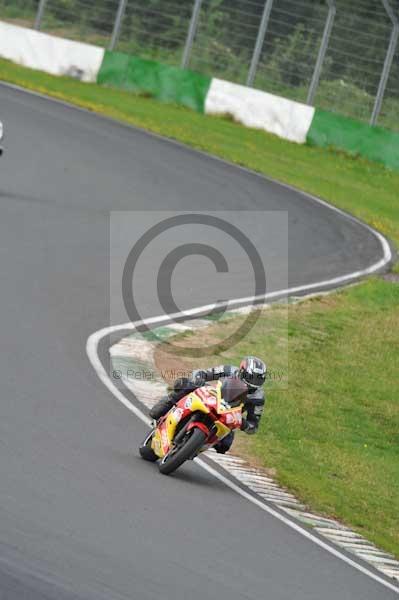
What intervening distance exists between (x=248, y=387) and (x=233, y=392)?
13 cm

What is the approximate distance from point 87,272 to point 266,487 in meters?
7.06

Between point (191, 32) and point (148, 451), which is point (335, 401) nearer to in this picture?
point (148, 451)

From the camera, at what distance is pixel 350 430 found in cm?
1429

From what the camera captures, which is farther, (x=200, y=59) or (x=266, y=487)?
(x=200, y=59)

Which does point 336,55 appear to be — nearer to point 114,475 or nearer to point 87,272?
point 87,272

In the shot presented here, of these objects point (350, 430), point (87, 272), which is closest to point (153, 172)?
point (87, 272)

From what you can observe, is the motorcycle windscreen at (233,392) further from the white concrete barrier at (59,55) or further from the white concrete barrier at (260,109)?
the white concrete barrier at (59,55)

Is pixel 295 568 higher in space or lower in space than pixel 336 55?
lower

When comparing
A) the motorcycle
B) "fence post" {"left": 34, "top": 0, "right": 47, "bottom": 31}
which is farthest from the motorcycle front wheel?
"fence post" {"left": 34, "top": 0, "right": 47, "bottom": 31}

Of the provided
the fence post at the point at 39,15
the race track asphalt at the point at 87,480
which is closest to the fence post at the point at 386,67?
the fence post at the point at 39,15

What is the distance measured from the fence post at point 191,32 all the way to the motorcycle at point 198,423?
29.6 m

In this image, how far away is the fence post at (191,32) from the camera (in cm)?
3894

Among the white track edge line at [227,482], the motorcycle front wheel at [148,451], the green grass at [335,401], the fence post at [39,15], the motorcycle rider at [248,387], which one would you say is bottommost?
the green grass at [335,401]

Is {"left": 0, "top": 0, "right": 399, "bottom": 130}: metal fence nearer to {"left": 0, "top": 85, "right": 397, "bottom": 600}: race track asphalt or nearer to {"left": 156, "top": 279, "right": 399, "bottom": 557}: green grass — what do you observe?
{"left": 0, "top": 85, "right": 397, "bottom": 600}: race track asphalt
